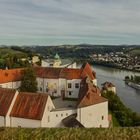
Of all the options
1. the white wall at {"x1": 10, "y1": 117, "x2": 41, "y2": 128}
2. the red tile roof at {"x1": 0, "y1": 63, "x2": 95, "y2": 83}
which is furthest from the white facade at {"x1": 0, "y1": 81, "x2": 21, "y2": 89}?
the white wall at {"x1": 10, "y1": 117, "x2": 41, "y2": 128}

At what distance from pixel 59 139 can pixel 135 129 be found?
7.82 feet

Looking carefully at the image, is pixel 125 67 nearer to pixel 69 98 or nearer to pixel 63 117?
pixel 69 98

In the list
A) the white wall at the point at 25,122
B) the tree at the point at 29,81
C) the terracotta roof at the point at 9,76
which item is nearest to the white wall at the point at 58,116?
the white wall at the point at 25,122

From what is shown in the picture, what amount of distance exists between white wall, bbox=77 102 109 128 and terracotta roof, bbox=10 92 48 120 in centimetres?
399

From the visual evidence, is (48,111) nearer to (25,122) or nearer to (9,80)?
(25,122)

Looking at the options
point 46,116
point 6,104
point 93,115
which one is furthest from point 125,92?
point 6,104

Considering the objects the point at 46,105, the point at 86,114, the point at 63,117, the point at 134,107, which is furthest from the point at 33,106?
the point at 134,107

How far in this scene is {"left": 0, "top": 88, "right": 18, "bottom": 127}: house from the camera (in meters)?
23.3

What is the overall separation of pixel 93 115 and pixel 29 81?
1165cm

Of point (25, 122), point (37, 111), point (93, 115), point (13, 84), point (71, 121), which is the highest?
point (37, 111)

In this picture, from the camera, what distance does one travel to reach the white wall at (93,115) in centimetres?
2652

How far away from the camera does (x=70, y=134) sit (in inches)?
396

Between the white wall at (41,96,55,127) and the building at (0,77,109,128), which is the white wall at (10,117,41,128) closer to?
the building at (0,77,109,128)

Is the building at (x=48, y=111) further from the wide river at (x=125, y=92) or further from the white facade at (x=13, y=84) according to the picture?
the wide river at (x=125, y=92)
